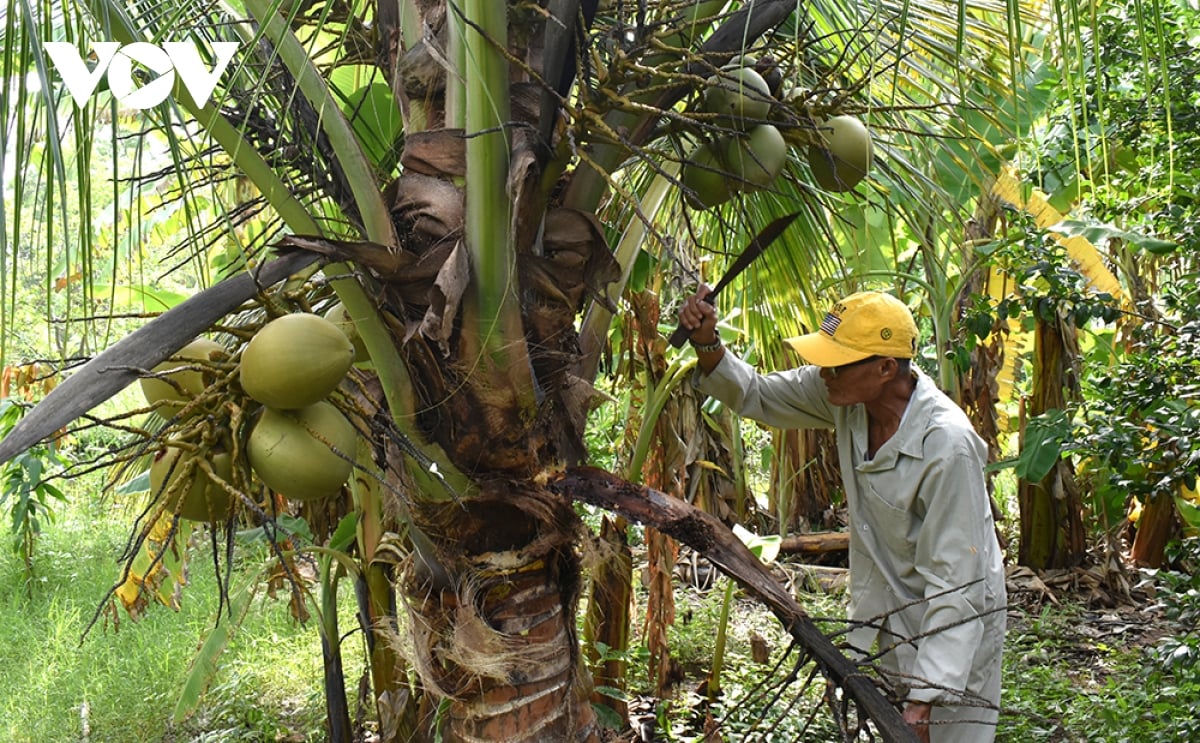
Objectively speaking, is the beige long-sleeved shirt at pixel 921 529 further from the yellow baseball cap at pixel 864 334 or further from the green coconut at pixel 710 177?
the green coconut at pixel 710 177

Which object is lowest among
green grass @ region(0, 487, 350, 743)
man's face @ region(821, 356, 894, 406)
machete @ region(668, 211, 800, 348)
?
green grass @ region(0, 487, 350, 743)

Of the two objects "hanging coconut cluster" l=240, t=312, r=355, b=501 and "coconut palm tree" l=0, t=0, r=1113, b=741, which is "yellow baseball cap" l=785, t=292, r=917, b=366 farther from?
"hanging coconut cluster" l=240, t=312, r=355, b=501

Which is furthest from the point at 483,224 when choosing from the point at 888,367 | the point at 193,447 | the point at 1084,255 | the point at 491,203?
the point at 1084,255

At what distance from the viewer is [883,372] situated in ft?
8.18

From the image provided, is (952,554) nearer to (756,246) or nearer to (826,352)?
(826,352)

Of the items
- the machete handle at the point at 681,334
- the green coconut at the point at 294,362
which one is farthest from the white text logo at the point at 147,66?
the machete handle at the point at 681,334

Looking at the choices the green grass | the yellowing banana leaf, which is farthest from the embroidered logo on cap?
the yellowing banana leaf

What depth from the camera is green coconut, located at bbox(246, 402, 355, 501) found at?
145 cm

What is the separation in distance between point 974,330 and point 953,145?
3.74 feet

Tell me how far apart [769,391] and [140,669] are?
365cm

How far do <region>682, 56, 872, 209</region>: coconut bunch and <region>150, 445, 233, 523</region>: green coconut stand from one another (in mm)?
929

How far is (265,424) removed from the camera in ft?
4.80

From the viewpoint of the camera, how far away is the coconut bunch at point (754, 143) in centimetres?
192

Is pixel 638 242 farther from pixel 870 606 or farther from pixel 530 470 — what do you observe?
pixel 870 606
